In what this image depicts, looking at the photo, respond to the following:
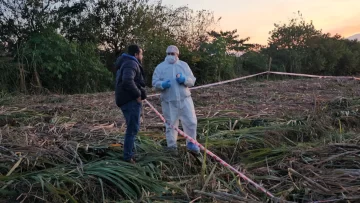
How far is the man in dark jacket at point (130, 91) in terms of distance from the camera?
14.0ft

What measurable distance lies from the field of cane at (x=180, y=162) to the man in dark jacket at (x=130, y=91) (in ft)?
1.03

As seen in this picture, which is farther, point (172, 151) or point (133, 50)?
point (172, 151)

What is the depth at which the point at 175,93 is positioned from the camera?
4773 mm

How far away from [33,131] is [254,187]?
3370 millimetres

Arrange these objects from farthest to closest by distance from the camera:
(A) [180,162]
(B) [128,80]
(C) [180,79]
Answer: (C) [180,79]
(A) [180,162]
(B) [128,80]

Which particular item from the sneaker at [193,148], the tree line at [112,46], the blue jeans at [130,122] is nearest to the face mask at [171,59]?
the blue jeans at [130,122]

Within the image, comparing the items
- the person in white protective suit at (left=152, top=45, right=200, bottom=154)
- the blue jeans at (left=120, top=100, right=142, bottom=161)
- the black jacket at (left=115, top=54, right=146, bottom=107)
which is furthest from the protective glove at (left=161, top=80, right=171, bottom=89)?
the blue jeans at (left=120, top=100, right=142, bottom=161)

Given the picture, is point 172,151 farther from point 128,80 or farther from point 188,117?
point 128,80

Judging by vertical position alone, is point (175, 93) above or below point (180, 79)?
below

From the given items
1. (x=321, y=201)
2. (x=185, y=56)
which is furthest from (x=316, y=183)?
(x=185, y=56)

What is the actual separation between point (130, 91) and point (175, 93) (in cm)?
70

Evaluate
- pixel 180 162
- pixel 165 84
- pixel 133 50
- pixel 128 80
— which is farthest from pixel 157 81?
pixel 180 162

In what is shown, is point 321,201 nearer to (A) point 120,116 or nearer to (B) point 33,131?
(B) point 33,131

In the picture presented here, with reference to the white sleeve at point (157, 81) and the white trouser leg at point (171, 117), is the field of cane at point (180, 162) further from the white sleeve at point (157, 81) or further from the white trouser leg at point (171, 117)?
the white sleeve at point (157, 81)
